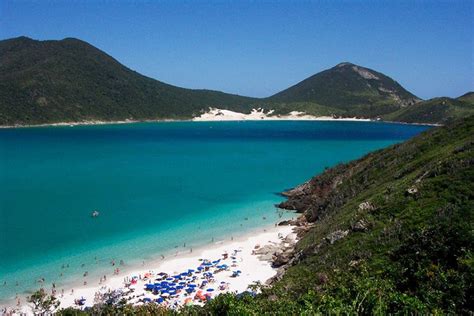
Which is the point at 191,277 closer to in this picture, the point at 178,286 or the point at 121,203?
the point at 178,286

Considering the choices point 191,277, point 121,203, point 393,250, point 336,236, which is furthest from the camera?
point 121,203

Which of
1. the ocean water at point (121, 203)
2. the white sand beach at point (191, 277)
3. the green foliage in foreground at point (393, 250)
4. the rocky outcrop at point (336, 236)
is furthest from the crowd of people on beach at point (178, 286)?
the rocky outcrop at point (336, 236)

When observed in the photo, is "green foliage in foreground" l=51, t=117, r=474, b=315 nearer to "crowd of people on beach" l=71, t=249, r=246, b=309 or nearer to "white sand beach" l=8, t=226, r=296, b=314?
"white sand beach" l=8, t=226, r=296, b=314

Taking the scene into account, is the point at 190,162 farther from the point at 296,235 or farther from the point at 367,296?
the point at 367,296

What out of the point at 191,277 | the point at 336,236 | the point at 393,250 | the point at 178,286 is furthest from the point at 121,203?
the point at 393,250

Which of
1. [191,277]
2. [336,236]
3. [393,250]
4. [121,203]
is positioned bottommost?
[191,277]

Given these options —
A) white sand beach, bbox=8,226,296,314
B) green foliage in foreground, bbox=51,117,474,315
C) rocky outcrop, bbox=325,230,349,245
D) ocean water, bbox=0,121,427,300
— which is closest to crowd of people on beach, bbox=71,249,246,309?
white sand beach, bbox=8,226,296,314

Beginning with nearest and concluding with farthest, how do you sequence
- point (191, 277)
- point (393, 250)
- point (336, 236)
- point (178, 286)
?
1. point (393, 250)
2. point (336, 236)
3. point (178, 286)
4. point (191, 277)
